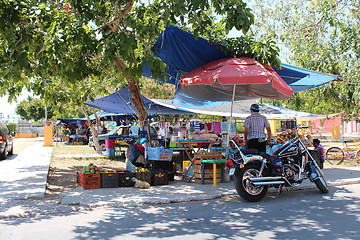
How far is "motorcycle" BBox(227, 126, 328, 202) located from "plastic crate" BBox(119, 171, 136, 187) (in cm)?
284

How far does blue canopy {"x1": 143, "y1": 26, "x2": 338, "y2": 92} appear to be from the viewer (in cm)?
835

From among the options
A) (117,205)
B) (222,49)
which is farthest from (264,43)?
(117,205)

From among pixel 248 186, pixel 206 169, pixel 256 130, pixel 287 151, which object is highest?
pixel 256 130

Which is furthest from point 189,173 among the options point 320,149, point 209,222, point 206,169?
point 320,149

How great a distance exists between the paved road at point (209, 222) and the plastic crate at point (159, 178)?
188cm

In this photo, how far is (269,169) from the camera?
24.5ft

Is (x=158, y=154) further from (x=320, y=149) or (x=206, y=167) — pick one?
(x=320, y=149)

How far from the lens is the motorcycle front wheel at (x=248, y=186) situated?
23.2 ft

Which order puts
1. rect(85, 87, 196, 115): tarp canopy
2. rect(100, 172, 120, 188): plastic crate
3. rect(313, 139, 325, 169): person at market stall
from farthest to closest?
rect(85, 87, 196, 115): tarp canopy → rect(313, 139, 325, 169): person at market stall → rect(100, 172, 120, 188): plastic crate

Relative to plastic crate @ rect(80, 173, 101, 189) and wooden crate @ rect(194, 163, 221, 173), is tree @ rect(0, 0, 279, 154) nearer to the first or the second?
plastic crate @ rect(80, 173, 101, 189)

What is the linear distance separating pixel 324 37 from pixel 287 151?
8.43 m

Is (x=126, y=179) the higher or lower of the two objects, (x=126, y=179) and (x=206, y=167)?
the lower

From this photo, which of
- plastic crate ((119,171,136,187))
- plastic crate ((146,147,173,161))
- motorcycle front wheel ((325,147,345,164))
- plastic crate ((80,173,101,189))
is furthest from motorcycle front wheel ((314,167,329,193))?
motorcycle front wheel ((325,147,345,164))

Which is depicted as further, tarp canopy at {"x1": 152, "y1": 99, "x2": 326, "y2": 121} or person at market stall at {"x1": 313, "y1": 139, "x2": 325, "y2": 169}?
tarp canopy at {"x1": 152, "y1": 99, "x2": 326, "y2": 121}
